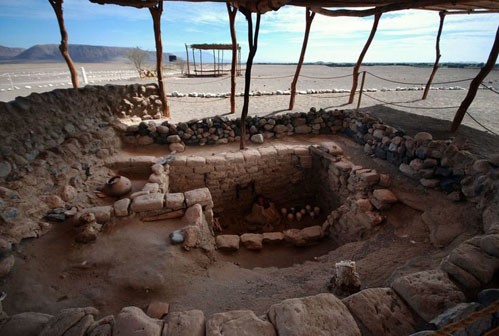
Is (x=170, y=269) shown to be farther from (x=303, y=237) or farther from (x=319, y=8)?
(x=319, y=8)

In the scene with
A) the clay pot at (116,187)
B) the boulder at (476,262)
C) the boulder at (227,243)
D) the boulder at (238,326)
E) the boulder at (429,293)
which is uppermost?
the boulder at (476,262)

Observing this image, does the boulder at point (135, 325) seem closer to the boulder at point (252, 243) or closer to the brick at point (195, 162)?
the boulder at point (252, 243)

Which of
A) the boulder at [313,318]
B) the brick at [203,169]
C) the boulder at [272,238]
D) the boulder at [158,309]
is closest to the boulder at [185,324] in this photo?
the boulder at [313,318]

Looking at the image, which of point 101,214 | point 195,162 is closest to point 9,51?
point 195,162

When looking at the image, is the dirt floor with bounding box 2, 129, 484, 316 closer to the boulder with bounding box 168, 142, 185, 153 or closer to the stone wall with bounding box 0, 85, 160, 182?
the stone wall with bounding box 0, 85, 160, 182

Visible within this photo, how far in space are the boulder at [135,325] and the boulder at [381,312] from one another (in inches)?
56.0

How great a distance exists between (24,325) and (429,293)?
9.82ft

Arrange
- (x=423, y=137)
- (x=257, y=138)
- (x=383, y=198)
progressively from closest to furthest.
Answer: (x=383, y=198)
(x=423, y=137)
(x=257, y=138)

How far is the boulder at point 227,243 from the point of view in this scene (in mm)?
4441

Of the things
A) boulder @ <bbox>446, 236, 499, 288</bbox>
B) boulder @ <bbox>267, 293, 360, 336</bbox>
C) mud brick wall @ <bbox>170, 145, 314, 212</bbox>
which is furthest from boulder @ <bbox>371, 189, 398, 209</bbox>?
boulder @ <bbox>267, 293, 360, 336</bbox>

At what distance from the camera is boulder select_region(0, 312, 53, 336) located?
6.02 ft

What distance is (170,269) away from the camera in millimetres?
3162

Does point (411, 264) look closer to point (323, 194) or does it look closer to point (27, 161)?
point (323, 194)

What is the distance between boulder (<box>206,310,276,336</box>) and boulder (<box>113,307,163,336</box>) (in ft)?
1.23
